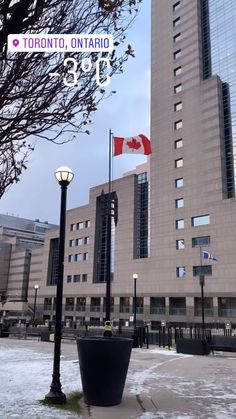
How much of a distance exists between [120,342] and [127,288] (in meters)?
66.3

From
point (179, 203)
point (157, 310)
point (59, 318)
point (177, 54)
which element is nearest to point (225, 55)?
A: point (177, 54)

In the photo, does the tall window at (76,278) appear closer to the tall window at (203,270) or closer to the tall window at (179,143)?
the tall window at (203,270)

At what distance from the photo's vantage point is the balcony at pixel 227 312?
56.1 m

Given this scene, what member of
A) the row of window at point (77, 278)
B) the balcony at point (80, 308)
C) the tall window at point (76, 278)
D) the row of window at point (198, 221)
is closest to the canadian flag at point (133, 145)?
the row of window at point (198, 221)

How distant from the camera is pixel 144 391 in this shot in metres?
10.0

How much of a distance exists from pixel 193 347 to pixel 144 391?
12.8 meters

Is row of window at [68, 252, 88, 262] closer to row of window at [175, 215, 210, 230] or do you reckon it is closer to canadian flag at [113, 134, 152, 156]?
row of window at [175, 215, 210, 230]

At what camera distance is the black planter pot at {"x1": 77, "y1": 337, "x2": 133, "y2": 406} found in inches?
323

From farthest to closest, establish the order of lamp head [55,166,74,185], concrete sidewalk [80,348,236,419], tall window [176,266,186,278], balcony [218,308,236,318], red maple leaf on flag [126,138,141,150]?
tall window [176,266,186,278]
balcony [218,308,236,318]
red maple leaf on flag [126,138,141,150]
lamp head [55,166,74,185]
concrete sidewalk [80,348,236,419]

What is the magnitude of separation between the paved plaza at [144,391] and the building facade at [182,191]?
4465 centimetres

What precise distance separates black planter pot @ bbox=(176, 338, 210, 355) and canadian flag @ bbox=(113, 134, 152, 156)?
1013 centimetres

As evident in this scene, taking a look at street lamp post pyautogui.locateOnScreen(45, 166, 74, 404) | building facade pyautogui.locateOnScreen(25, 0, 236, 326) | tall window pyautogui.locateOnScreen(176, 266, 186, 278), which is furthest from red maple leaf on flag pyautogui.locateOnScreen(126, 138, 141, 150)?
tall window pyautogui.locateOnScreen(176, 266, 186, 278)

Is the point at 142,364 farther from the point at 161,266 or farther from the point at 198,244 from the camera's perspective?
the point at 161,266

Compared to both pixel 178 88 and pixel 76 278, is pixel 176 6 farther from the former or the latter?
pixel 76 278
